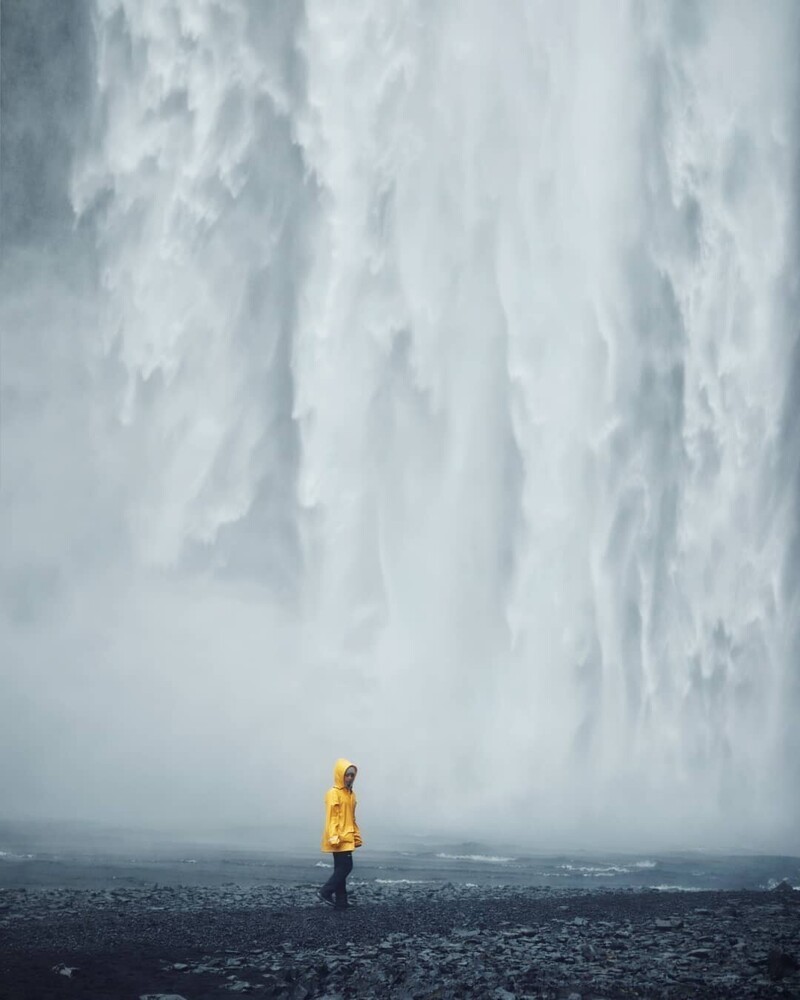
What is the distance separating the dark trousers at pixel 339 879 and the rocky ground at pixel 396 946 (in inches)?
10.5

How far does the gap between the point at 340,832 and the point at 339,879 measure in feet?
3.07

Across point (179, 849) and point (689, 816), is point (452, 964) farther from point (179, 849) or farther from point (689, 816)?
point (689, 816)

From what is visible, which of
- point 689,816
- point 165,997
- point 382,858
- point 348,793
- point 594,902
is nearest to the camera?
point 165,997

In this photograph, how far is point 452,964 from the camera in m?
10.5

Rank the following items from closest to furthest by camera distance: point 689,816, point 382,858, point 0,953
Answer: point 0,953 → point 382,858 → point 689,816

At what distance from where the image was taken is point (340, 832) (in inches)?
570

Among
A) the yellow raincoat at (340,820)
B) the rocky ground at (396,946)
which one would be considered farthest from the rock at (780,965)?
the yellow raincoat at (340,820)

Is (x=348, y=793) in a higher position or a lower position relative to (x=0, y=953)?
higher

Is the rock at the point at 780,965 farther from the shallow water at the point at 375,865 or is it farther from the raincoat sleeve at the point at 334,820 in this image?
the shallow water at the point at 375,865

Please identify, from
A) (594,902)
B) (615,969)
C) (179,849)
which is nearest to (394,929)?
(615,969)

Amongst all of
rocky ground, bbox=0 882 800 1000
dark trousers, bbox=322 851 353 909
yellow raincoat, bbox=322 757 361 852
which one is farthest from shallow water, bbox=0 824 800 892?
yellow raincoat, bbox=322 757 361 852

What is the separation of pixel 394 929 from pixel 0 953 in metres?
5.37

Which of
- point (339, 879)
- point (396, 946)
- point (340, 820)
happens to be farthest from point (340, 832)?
point (396, 946)

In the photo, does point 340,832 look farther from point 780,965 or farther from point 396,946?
point 780,965
